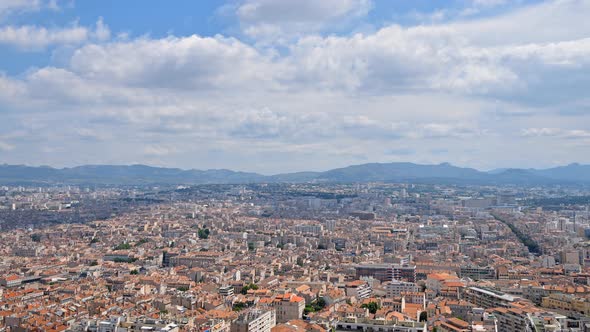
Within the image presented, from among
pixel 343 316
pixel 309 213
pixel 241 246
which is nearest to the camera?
pixel 343 316

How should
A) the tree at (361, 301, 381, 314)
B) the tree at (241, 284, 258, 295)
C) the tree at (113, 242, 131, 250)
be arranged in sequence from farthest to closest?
the tree at (113, 242, 131, 250) → the tree at (241, 284, 258, 295) → the tree at (361, 301, 381, 314)

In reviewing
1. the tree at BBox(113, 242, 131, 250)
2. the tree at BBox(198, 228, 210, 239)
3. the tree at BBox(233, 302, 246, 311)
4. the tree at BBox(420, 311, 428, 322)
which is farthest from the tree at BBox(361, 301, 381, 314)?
the tree at BBox(198, 228, 210, 239)

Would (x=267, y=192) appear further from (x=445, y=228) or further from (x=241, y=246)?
(x=241, y=246)

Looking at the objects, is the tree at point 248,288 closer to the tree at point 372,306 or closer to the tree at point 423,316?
the tree at point 372,306

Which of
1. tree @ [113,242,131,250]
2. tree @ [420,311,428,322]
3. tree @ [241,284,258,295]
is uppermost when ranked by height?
tree @ [420,311,428,322]

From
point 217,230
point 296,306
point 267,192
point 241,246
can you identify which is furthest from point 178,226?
point 267,192

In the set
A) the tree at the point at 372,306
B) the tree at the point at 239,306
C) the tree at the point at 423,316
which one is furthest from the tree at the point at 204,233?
the tree at the point at 423,316

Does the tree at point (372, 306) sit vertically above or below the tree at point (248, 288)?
above

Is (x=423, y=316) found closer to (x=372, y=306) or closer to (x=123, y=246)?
(x=372, y=306)

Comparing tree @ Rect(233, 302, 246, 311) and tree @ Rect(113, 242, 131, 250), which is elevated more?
tree @ Rect(233, 302, 246, 311)

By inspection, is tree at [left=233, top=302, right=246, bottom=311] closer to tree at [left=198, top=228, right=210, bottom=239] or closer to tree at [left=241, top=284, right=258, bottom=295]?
tree at [left=241, top=284, right=258, bottom=295]

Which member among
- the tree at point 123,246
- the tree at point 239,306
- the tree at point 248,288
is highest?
the tree at point 239,306
